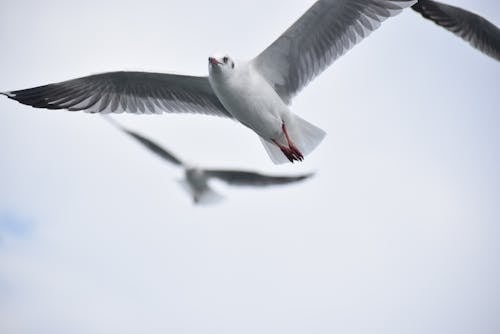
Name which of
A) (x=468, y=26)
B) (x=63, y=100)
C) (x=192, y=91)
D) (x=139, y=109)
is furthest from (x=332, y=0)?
(x=468, y=26)

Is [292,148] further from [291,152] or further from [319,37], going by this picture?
[319,37]

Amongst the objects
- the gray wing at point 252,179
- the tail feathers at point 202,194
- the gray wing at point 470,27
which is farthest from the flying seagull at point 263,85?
the gray wing at point 470,27

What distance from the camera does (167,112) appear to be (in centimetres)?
621

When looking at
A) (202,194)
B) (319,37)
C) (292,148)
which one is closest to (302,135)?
(292,148)

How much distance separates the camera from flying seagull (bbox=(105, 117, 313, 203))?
562cm

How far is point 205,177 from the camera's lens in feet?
18.8

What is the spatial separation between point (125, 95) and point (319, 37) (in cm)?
154

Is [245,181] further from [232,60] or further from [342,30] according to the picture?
[342,30]

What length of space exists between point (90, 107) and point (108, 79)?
0.24 metres

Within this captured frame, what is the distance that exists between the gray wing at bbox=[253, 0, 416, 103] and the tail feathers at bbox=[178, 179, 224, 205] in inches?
33.7

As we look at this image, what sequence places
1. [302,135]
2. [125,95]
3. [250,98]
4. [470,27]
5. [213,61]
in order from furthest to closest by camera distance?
[470,27], [125,95], [302,135], [250,98], [213,61]

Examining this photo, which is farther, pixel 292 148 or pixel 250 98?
pixel 292 148

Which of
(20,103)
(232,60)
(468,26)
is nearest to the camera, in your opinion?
(232,60)

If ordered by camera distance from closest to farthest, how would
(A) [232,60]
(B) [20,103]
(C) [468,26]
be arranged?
1. (A) [232,60]
2. (B) [20,103]
3. (C) [468,26]
